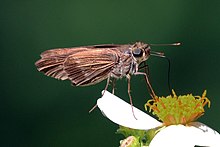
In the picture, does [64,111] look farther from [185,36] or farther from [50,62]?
[50,62]

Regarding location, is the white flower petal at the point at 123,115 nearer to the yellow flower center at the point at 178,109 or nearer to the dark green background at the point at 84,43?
the yellow flower center at the point at 178,109

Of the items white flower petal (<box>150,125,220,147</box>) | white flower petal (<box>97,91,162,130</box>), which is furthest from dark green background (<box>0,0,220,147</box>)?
white flower petal (<box>150,125,220,147</box>)

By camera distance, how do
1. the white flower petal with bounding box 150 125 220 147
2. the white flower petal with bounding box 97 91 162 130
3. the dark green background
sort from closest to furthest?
1. the white flower petal with bounding box 150 125 220 147
2. the white flower petal with bounding box 97 91 162 130
3. the dark green background

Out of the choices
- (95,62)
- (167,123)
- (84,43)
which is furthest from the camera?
(84,43)

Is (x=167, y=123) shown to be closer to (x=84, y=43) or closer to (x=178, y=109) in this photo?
(x=178, y=109)

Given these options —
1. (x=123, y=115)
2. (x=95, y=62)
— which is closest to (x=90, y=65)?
(x=95, y=62)

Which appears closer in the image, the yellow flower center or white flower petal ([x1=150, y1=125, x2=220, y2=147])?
white flower petal ([x1=150, y1=125, x2=220, y2=147])

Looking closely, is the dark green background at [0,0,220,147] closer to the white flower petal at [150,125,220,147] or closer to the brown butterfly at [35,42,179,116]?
the brown butterfly at [35,42,179,116]
